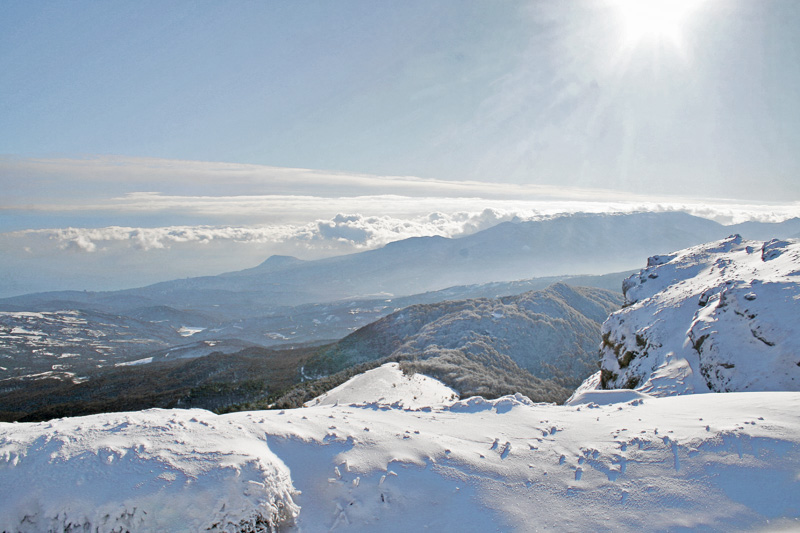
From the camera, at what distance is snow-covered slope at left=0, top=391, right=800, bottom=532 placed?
30.8 feet

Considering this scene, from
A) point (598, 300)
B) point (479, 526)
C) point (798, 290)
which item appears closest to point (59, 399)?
point (479, 526)

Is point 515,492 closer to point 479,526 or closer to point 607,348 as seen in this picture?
point 479,526

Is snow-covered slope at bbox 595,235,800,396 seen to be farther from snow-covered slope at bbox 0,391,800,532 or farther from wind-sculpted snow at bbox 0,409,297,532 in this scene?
wind-sculpted snow at bbox 0,409,297,532

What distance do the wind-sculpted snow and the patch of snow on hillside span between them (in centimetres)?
2664

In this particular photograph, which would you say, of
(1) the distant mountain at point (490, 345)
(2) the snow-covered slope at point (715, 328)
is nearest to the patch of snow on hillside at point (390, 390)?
(1) the distant mountain at point (490, 345)

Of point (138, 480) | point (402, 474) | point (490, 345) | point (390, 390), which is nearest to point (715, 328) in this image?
point (402, 474)

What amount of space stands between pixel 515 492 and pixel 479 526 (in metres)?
1.68

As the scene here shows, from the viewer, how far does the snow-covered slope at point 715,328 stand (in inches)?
887

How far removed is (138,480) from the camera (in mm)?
10180

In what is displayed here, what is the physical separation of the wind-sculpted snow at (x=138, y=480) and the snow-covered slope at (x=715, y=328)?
2468cm

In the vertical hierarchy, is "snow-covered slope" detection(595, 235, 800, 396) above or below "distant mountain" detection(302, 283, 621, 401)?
above

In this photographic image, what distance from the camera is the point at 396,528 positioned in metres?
9.66

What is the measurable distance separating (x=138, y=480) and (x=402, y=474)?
7021 millimetres

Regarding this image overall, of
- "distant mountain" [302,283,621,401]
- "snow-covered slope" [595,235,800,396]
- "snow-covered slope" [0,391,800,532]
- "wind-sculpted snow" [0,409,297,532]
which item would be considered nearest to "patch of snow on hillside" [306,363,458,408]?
"distant mountain" [302,283,621,401]
